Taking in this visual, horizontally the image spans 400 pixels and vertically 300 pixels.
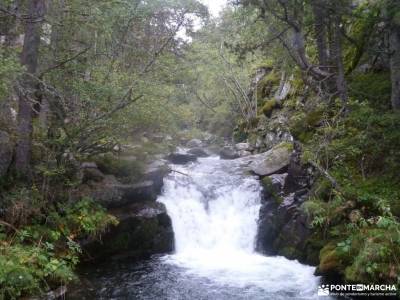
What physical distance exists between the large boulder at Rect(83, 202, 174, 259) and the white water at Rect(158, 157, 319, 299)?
0.56m

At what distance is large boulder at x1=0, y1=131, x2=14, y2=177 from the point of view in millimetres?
10320

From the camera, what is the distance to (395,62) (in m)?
10.5

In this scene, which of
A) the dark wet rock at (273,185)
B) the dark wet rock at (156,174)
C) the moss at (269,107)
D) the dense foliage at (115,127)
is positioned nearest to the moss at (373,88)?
the dense foliage at (115,127)

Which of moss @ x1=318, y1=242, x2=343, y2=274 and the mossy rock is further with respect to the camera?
the mossy rock

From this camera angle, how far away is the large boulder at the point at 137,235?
41.2ft

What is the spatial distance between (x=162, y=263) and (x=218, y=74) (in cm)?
2169

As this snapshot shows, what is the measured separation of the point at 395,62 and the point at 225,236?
804 centimetres

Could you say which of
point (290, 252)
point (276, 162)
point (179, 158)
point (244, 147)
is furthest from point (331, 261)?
point (244, 147)

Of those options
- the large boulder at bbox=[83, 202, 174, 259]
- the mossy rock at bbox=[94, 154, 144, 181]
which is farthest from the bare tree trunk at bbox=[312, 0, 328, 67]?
the large boulder at bbox=[83, 202, 174, 259]

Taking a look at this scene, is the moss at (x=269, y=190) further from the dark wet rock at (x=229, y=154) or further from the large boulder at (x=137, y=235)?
the dark wet rock at (x=229, y=154)

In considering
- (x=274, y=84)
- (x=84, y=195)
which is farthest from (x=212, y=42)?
(x=84, y=195)

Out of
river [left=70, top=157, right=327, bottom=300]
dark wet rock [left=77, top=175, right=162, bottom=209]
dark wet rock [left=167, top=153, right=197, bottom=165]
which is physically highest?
dark wet rock [left=167, top=153, right=197, bottom=165]

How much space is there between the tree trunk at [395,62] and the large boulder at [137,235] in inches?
330

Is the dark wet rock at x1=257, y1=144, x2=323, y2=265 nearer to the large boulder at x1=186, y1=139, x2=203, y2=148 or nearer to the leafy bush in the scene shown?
the leafy bush
